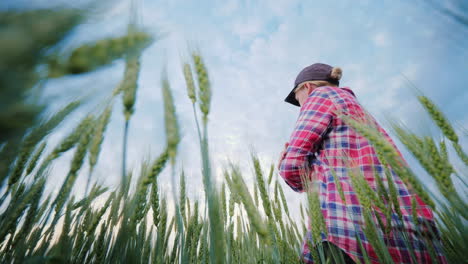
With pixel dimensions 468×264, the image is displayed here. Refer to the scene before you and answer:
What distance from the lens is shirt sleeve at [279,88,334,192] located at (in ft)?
6.02

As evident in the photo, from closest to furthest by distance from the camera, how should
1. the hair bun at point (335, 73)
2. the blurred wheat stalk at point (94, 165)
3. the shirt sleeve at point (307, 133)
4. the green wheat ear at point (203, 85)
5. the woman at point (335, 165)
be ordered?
the blurred wheat stalk at point (94, 165)
the green wheat ear at point (203, 85)
the woman at point (335, 165)
the shirt sleeve at point (307, 133)
the hair bun at point (335, 73)

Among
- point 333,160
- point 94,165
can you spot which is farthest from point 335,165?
point 94,165

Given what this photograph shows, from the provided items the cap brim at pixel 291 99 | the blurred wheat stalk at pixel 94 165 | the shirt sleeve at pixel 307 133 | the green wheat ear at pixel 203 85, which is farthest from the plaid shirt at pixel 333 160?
the cap brim at pixel 291 99

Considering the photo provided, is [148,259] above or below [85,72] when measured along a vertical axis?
below

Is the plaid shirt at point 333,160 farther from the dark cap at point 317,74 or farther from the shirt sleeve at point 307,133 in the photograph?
the dark cap at point 317,74

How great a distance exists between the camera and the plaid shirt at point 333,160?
153 centimetres

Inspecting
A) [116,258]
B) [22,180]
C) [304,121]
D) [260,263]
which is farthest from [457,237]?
[22,180]

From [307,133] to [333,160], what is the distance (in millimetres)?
260

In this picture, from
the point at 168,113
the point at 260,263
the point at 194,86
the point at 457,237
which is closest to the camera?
the point at 168,113

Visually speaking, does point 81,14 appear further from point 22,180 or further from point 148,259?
point 148,259

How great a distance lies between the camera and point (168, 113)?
691 mm

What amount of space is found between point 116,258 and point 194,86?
0.60 meters

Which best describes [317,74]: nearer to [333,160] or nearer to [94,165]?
[333,160]

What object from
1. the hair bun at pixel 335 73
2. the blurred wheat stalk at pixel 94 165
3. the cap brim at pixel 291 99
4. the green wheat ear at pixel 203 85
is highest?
the cap brim at pixel 291 99
